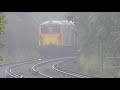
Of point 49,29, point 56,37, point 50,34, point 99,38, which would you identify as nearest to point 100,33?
point 99,38

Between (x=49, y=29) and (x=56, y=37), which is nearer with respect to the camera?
(x=56, y=37)

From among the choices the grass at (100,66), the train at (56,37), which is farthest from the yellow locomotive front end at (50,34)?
the grass at (100,66)

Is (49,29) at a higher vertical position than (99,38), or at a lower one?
higher

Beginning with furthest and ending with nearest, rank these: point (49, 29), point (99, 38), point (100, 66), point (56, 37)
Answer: point (49, 29)
point (56, 37)
point (99, 38)
point (100, 66)

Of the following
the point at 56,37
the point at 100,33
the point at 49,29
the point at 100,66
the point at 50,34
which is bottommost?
the point at 100,66

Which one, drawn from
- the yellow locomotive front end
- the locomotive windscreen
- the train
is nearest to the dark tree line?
the train

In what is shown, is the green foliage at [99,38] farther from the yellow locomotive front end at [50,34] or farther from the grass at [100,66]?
the yellow locomotive front end at [50,34]

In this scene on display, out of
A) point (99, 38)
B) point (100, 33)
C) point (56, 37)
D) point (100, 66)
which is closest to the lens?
point (100, 66)

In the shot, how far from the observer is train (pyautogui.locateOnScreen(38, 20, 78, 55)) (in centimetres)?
2942

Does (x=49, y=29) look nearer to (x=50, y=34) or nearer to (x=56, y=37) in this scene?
(x=50, y=34)

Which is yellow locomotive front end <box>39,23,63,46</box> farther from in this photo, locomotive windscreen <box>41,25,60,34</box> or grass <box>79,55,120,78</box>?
grass <box>79,55,120,78</box>

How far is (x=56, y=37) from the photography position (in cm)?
2947

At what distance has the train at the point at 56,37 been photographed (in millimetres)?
29422
